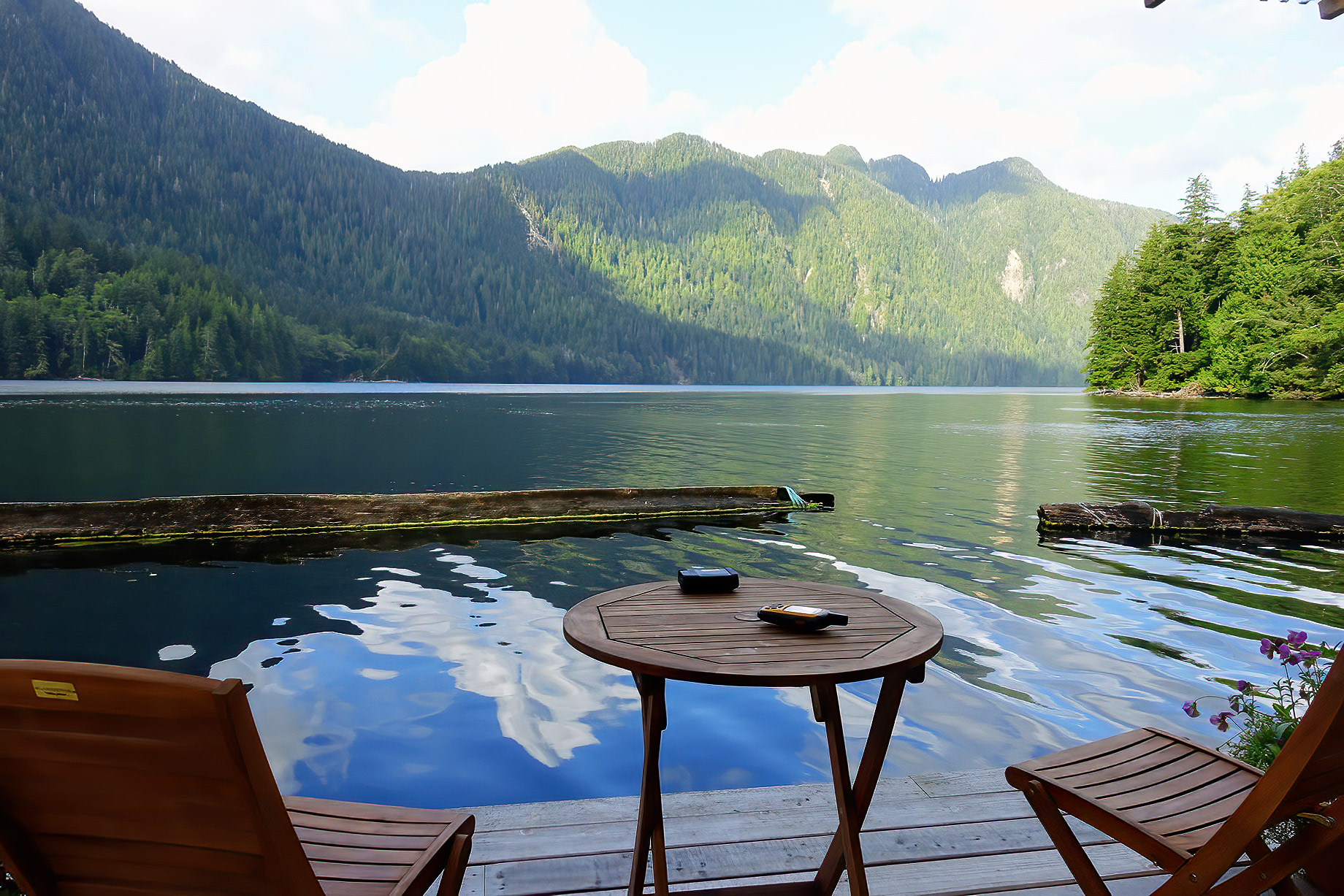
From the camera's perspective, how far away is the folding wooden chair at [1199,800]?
1.60 m

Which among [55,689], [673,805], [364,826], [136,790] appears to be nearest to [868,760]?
[673,805]

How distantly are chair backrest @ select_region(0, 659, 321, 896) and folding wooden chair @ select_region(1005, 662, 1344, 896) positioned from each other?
6.09 ft

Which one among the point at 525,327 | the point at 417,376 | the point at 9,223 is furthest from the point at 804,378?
the point at 9,223

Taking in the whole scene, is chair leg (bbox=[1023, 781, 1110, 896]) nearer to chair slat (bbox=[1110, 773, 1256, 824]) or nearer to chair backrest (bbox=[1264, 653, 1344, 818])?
chair slat (bbox=[1110, 773, 1256, 824])

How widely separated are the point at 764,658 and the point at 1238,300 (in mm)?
71042

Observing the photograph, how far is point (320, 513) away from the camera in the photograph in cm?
1173

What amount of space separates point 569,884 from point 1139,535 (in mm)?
12927

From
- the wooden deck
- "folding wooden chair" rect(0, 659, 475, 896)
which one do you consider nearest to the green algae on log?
the wooden deck

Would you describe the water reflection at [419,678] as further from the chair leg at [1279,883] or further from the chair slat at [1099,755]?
the chair leg at [1279,883]

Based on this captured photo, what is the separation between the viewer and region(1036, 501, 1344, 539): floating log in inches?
472

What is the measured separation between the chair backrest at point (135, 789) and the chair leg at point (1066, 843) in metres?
1.85

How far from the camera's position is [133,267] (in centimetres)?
12725

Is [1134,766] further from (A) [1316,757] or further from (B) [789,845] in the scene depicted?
(B) [789,845]

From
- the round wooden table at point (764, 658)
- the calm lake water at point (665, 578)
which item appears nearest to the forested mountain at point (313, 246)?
the calm lake water at point (665, 578)
